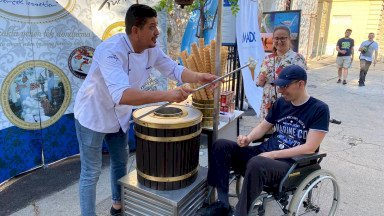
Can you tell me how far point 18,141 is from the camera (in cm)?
296

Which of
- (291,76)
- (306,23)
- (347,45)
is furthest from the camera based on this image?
(306,23)

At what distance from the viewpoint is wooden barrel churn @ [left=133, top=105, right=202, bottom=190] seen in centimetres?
196

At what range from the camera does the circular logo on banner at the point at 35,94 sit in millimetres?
2840

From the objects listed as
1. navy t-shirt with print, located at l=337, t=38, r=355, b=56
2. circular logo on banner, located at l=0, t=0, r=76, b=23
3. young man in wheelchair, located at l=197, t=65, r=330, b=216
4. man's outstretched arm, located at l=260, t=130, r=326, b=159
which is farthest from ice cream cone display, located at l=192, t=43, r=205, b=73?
navy t-shirt with print, located at l=337, t=38, r=355, b=56

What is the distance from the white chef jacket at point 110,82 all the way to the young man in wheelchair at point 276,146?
798mm

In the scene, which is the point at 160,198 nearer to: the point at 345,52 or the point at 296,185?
the point at 296,185

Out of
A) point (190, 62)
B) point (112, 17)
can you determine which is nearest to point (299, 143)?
point (190, 62)

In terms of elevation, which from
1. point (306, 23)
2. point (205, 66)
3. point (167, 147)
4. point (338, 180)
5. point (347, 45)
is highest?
point (306, 23)

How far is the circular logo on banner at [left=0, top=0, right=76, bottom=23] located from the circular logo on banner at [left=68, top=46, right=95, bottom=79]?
40 centimetres

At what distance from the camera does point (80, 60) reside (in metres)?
3.25

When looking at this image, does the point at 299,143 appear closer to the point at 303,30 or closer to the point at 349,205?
the point at 349,205

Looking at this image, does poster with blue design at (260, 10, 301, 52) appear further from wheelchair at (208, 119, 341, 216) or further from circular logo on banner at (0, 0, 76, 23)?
circular logo on banner at (0, 0, 76, 23)

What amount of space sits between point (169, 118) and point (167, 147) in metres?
0.20

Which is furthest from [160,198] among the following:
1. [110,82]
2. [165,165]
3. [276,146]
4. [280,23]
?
[280,23]
